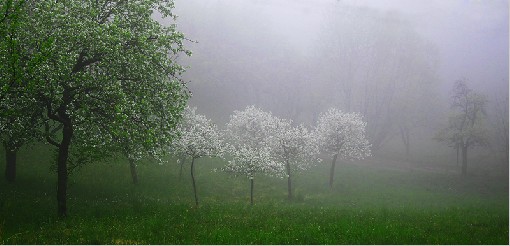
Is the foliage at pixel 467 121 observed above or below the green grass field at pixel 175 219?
above

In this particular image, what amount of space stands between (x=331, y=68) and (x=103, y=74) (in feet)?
233

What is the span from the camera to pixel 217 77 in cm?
8725

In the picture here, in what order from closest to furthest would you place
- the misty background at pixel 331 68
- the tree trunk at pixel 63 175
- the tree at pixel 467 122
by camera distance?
the tree trunk at pixel 63 175
the tree at pixel 467 122
the misty background at pixel 331 68

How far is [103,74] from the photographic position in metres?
19.0

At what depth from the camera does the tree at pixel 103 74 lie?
17.7m

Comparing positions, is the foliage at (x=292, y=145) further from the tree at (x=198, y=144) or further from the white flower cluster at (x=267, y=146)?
the tree at (x=198, y=144)

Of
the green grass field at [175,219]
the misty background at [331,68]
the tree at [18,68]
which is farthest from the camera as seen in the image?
the misty background at [331,68]

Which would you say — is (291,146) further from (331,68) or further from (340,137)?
(331,68)

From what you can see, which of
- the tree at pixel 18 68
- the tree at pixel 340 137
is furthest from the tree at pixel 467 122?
the tree at pixel 18 68

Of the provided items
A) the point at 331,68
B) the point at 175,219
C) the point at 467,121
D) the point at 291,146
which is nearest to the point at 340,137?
the point at 291,146

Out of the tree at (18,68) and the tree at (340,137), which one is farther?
the tree at (340,137)

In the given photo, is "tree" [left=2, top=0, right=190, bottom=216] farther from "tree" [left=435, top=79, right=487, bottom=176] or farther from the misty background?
the misty background

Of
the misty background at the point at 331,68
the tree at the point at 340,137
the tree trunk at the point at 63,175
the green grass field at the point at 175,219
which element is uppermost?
the misty background at the point at 331,68

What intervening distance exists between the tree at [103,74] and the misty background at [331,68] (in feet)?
200
